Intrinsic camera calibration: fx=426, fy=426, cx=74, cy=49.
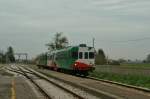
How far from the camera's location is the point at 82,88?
25656 millimetres

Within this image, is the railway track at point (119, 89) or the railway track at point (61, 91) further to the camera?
the railway track at point (119, 89)

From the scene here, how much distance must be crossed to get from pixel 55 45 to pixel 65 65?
10672cm

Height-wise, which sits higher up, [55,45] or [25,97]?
[55,45]

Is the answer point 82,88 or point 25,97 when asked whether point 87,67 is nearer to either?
point 82,88

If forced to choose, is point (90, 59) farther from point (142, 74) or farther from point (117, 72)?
point (142, 74)

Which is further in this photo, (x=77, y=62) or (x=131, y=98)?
(x=77, y=62)

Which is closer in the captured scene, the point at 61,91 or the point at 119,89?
the point at 61,91

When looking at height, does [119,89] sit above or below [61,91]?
above

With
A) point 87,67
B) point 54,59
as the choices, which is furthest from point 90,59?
point 54,59

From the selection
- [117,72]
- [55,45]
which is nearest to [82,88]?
[117,72]

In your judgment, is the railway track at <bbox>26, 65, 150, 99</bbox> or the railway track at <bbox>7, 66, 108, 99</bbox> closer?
the railway track at <bbox>7, 66, 108, 99</bbox>

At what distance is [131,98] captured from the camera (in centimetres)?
1923

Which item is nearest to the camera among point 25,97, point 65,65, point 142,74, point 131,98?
point 131,98

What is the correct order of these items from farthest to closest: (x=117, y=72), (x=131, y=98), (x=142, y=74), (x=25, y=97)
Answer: (x=117, y=72) < (x=142, y=74) < (x=25, y=97) < (x=131, y=98)
